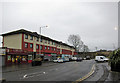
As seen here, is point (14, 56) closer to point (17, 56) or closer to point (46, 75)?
point (17, 56)

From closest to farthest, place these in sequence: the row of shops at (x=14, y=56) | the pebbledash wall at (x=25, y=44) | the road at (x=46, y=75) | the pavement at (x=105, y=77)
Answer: the pavement at (x=105, y=77)
the road at (x=46, y=75)
the row of shops at (x=14, y=56)
the pebbledash wall at (x=25, y=44)

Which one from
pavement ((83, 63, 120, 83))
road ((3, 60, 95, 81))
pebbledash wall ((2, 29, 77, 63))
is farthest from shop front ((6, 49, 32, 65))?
pavement ((83, 63, 120, 83))

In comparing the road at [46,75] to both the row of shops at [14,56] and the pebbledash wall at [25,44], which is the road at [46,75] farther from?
the pebbledash wall at [25,44]

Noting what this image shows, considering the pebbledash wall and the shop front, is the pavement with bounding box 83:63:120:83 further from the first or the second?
the shop front

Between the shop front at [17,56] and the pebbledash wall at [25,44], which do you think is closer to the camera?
the shop front at [17,56]

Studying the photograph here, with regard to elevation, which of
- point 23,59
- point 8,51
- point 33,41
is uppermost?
point 33,41

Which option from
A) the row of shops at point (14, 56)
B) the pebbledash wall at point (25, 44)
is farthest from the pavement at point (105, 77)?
the row of shops at point (14, 56)

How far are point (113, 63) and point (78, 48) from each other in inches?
2083

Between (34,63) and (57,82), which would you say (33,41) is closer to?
(34,63)

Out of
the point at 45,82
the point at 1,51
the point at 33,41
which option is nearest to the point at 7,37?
the point at 33,41

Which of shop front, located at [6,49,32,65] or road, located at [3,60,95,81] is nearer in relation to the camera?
road, located at [3,60,95,81]

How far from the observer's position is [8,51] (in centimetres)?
2725

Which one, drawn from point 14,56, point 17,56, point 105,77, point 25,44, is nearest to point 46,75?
point 105,77

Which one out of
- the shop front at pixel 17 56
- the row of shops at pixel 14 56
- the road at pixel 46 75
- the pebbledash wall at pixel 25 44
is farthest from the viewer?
the pebbledash wall at pixel 25 44
